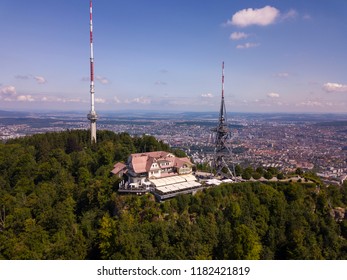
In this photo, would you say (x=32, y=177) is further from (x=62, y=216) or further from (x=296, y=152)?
(x=296, y=152)

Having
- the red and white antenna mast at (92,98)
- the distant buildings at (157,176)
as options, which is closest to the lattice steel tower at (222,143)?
the distant buildings at (157,176)

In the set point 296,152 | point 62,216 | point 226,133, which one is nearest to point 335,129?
point 296,152

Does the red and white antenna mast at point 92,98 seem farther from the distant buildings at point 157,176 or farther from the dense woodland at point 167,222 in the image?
the distant buildings at point 157,176

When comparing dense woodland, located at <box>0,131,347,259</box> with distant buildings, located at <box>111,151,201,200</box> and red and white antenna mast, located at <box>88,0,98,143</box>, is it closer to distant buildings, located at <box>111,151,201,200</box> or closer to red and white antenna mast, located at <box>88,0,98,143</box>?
distant buildings, located at <box>111,151,201,200</box>

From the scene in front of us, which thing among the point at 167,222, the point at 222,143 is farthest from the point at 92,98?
the point at 167,222

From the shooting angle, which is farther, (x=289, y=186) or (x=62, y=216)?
(x=289, y=186)

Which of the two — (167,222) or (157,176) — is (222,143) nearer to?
(157,176)
